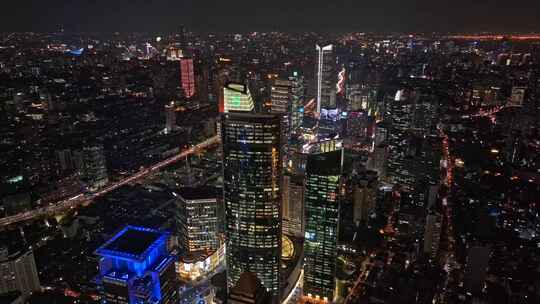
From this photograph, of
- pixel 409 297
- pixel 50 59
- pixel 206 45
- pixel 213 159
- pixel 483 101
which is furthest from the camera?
pixel 206 45

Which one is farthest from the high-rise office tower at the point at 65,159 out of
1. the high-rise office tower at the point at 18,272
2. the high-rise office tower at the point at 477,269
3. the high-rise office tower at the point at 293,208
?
the high-rise office tower at the point at 477,269

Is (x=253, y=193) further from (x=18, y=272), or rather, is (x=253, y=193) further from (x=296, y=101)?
(x=296, y=101)

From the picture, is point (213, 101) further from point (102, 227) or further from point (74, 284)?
point (74, 284)

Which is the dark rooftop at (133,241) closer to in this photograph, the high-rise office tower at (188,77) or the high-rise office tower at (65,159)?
the high-rise office tower at (65,159)

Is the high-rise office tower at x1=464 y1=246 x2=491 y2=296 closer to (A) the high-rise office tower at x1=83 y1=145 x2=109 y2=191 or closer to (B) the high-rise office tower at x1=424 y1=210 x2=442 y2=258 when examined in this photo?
(B) the high-rise office tower at x1=424 y1=210 x2=442 y2=258

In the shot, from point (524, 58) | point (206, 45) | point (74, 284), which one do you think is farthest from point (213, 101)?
point (524, 58)

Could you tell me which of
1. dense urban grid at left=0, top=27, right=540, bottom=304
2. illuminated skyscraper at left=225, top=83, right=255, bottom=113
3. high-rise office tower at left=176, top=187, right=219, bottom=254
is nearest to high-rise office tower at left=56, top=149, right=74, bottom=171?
dense urban grid at left=0, top=27, right=540, bottom=304

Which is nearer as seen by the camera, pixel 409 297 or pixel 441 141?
pixel 409 297

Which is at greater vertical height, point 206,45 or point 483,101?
point 206,45
